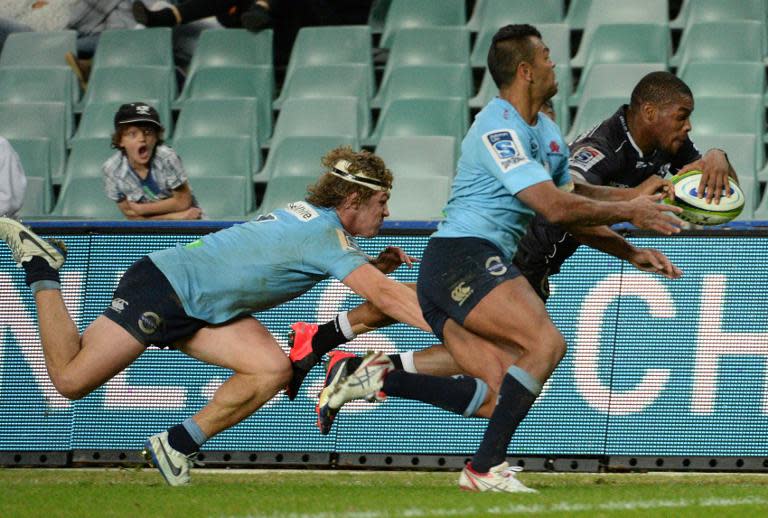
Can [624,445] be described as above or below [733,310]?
below

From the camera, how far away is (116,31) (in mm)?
13250

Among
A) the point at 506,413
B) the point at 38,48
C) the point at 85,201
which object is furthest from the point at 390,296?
the point at 38,48

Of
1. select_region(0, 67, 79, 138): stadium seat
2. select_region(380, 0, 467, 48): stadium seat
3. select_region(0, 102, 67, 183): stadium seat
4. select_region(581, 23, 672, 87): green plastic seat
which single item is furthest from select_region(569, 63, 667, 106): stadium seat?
select_region(0, 67, 79, 138): stadium seat

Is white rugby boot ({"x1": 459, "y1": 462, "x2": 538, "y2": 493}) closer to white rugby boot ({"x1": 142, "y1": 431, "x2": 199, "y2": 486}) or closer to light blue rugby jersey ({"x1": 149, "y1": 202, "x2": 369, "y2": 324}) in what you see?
light blue rugby jersey ({"x1": 149, "y1": 202, "x2": 369, "y2": 324})

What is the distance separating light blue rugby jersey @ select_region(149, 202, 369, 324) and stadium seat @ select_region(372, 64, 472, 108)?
4.98 meters

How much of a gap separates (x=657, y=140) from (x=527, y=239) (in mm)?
840

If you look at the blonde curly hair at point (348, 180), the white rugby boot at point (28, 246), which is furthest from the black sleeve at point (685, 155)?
the white rugby boot at point (28, 246)

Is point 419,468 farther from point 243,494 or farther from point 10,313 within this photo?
point 10,313

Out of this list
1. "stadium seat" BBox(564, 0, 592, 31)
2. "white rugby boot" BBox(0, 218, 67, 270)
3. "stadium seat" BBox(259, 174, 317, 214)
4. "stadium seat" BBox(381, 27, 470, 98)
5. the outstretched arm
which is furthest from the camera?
"stadium seat" BBox(564, 0, 592, 31)

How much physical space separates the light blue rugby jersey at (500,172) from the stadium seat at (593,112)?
4.55 meters

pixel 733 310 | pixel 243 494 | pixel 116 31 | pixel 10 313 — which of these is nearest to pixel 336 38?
pixel 116 31

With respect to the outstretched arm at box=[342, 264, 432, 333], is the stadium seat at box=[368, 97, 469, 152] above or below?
below

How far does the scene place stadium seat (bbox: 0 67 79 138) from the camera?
42.5 feet

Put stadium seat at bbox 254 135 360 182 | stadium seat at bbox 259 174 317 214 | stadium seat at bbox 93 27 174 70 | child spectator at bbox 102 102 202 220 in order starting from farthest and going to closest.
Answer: stadium seat at bbox 93 27 174 70 → stadium seat at bbox 254 135 360 182 → stadium seat at bbox 259 174 317 214 → child spectator at bbox 102 102 202 220
